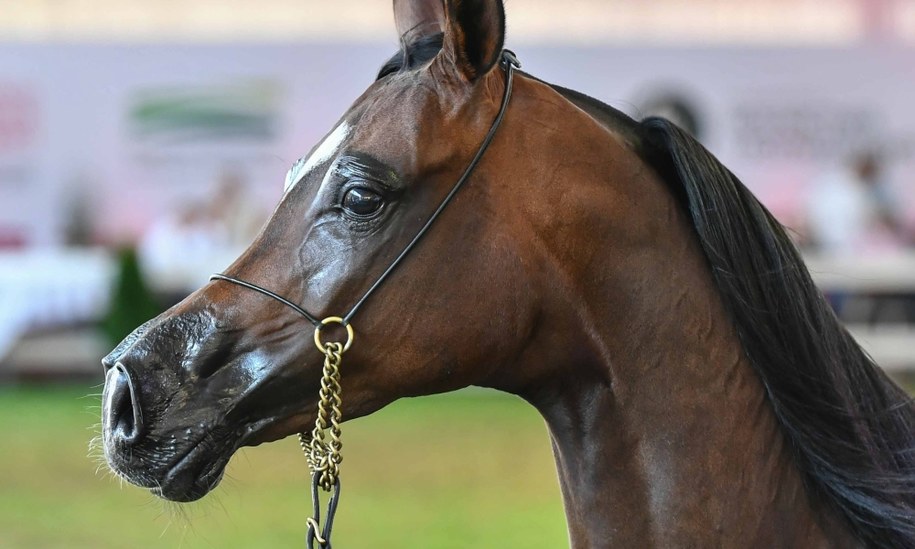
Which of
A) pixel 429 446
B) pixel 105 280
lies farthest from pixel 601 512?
pixel 105 280

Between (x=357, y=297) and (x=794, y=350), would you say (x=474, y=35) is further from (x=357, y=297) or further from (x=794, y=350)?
(x=794, y=350)

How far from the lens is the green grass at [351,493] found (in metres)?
6.25

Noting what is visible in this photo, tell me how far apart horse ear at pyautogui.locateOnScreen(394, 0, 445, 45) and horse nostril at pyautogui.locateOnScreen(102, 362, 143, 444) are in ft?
2.69

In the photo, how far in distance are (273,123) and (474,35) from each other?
1277 centimetres

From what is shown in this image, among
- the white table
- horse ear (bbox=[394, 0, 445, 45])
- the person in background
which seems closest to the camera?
horse ear (bbox=[394, 0, 445, 45])

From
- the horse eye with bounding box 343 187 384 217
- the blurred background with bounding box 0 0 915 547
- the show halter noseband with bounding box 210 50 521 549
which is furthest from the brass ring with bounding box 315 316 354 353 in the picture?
the blurred background with bounding box 0 0 915 547

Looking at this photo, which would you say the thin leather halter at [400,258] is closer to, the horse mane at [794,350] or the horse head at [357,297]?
the horse head at [357,297]

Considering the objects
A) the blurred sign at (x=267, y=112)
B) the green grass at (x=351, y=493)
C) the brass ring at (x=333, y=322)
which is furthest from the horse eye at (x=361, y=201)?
the blurred sign at (x=267, y=112)

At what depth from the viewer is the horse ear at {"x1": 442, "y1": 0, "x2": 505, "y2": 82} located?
74.2 inches

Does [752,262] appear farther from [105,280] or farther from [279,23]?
[279,23]

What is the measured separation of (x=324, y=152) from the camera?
1986mm

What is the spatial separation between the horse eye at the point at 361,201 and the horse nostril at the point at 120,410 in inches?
17.7

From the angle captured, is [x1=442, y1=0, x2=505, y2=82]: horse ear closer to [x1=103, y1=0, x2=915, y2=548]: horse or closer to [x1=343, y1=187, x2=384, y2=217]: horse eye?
[x1=103, y1=0, x2=915, y2=548]: horse

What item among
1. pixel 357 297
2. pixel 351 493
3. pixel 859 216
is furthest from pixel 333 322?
pixel 859 216
